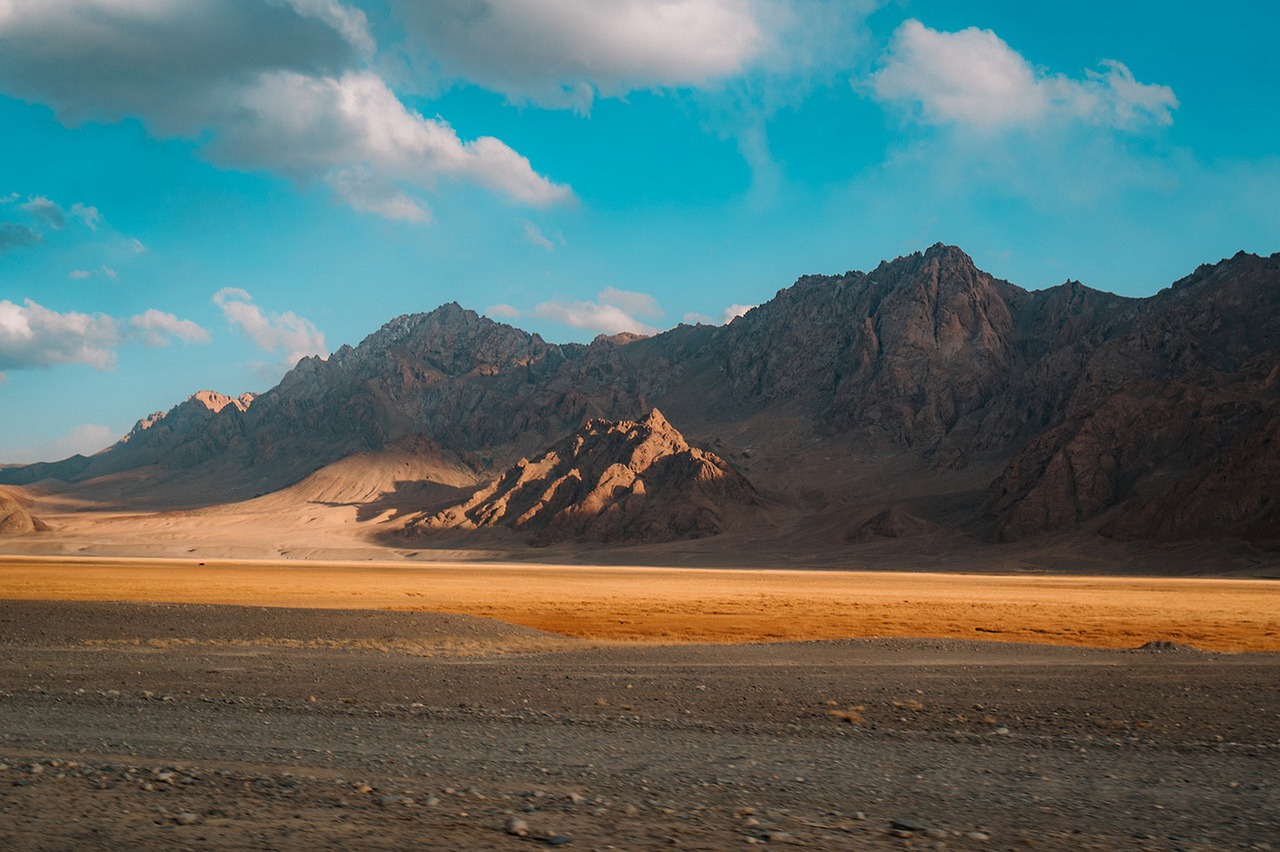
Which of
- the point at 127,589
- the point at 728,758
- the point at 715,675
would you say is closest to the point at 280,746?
the point at 728,758

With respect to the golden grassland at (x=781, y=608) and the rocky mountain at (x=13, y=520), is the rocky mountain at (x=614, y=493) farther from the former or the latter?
the golden grassland at (x=781, y=608)

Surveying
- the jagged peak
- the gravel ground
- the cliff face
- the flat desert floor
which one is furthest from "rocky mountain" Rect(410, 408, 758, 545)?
the gravel ground

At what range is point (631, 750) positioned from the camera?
11.8 metres

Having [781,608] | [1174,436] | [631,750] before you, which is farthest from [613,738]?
[1174,436]

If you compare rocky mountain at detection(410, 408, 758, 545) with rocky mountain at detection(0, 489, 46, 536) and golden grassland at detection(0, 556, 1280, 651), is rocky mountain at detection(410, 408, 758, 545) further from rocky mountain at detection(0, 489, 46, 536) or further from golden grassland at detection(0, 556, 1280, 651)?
golden grassland at detection(0, 556, 1280, 651)

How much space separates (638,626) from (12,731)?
67.6ft

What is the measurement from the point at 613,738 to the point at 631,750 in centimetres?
86

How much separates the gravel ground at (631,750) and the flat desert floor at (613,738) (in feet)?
0.17

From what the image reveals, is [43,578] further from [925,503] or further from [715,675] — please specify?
[925,503]

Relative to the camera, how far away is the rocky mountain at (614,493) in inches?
6068

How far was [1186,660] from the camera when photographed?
2169 centimetres

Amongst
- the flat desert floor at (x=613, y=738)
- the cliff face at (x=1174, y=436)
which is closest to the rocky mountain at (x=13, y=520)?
the cliff face at (x=1174, y=436)

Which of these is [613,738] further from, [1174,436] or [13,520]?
[13,520]

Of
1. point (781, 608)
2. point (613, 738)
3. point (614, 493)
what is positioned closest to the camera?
point (613, 738)
